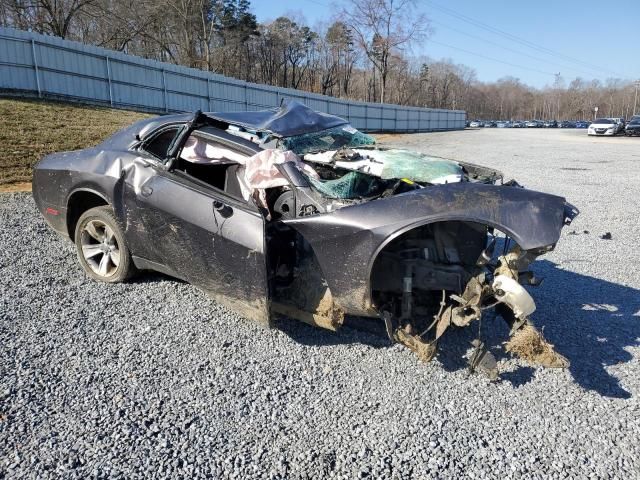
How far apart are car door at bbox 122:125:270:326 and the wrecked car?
11 millimetres

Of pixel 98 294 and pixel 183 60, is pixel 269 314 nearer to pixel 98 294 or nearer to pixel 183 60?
pixel 98 294

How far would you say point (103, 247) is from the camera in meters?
4.43

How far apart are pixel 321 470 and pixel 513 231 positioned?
170 centimetres

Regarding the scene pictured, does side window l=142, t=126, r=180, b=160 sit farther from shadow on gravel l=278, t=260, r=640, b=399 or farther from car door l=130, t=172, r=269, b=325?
shadow on gravel l=278, t=260, r=640, b=399

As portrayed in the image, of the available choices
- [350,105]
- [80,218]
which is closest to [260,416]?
[80,218]

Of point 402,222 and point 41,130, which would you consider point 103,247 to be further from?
point 41,130

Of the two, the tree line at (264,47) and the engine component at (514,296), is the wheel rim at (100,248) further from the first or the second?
the tree line at (264,47)

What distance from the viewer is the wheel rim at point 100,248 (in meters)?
4.36

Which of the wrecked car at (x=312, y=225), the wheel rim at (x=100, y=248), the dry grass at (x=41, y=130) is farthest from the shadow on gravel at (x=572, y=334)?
the dry grass at (x=41, y=130)

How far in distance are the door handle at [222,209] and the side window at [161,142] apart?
1038 millimetres

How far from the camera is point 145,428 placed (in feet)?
8.50

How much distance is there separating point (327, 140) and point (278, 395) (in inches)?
94.2

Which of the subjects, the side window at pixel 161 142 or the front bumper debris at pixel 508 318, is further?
the side window at pixel 161 142

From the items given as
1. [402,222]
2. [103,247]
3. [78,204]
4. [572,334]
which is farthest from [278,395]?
[78,204]
